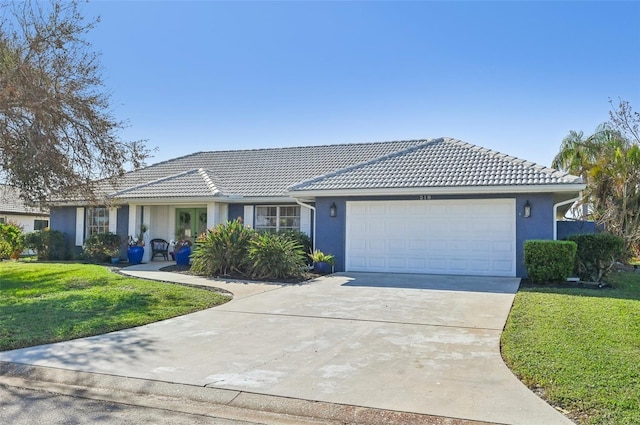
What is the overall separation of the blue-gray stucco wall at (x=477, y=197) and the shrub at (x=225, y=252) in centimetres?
263

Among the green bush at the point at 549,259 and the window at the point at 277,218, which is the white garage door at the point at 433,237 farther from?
the window at the point at 277,218

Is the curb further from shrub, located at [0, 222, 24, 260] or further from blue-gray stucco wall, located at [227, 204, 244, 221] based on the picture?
shrub, located at [0, 222, 24, 260]

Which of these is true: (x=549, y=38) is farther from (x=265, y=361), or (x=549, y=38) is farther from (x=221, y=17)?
(x=265, y=361)

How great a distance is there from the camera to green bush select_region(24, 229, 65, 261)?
2027 cm

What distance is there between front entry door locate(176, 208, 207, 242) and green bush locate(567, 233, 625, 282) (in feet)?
43.6

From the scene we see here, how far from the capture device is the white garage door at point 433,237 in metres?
14.0

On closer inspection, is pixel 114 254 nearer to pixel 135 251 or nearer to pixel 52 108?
pixel 135 251

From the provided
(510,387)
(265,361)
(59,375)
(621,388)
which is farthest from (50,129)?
(621,388)

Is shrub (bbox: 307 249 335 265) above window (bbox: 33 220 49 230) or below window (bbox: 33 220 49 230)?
below

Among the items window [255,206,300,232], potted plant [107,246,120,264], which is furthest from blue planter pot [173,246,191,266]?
potted plant [107,246,120,264]

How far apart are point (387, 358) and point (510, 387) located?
1583 mm

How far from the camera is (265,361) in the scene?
598 cm

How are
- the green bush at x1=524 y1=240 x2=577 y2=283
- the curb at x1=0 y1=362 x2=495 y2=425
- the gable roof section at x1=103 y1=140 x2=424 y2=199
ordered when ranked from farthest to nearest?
the gable roof section at x1=103 y1=140 x2=424 y2=199 → the green bush at x1=524 y1=240 x2=577 y2=283 → the curb at x1=0 y1=362 x2=495 y2=425

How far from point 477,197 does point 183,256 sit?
34.1 feet
